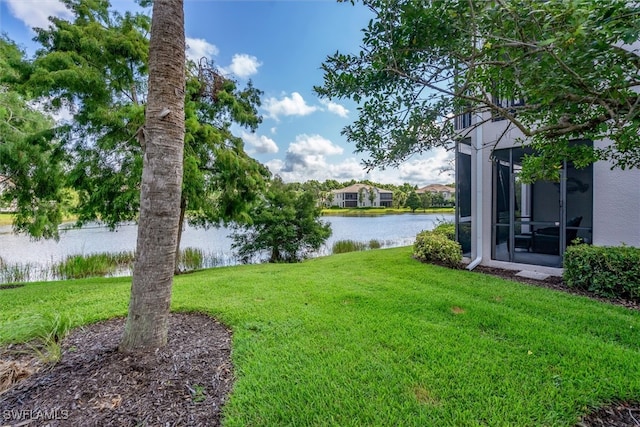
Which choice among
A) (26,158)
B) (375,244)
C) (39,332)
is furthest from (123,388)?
(375,244)

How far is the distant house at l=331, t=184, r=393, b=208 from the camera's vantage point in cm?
5344

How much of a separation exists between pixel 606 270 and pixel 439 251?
110 inches

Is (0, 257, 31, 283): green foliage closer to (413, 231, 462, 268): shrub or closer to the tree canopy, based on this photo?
the tree canopy

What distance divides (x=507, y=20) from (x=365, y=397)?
2636mm

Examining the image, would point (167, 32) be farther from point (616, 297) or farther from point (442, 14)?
point (616, 297)

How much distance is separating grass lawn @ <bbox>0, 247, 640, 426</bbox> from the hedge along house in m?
1.87

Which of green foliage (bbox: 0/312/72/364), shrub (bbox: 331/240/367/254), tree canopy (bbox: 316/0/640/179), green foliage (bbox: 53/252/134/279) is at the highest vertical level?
tree canopy (bbox: 316/0/640/179)

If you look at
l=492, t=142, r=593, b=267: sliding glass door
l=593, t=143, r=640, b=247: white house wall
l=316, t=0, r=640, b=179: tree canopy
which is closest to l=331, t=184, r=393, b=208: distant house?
l=492, t=142, r=593, b=267: sliding glass door

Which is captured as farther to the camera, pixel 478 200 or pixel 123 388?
pixel 478 200

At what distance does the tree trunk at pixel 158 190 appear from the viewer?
2.30m

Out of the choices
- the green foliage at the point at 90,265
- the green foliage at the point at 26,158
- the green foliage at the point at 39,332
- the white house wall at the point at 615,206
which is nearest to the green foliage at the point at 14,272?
the green foliage at the point at 90,265

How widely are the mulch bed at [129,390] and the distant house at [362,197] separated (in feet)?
164

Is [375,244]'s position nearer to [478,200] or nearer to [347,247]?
[347,247]

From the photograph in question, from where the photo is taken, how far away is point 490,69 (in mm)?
2334
